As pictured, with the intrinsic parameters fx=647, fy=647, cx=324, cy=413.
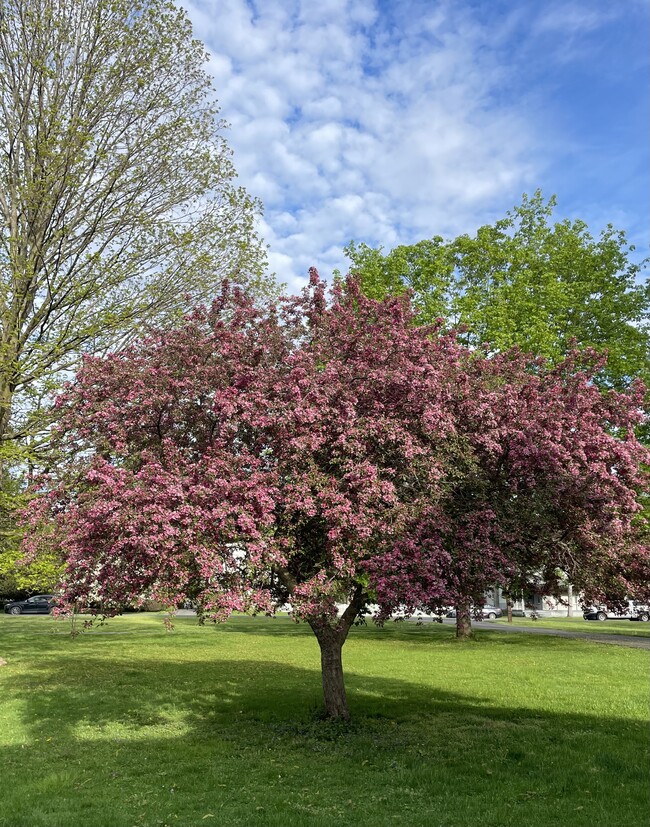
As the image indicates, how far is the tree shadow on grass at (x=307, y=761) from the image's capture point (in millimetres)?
7578

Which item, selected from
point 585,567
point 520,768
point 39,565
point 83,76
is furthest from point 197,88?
point 520,768

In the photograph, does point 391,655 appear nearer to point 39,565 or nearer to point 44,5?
point 39,565

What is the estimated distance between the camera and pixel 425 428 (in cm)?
966

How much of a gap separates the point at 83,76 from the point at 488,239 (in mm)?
18249

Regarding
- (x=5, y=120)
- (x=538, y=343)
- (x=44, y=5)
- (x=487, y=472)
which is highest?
(x=44, y=5)

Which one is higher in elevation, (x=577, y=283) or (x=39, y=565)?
(x=577, y=283)

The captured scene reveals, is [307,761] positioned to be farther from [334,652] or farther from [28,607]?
[28,607]

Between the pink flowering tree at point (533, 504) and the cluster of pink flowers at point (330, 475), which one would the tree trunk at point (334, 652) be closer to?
the cluster of pink flowers at point (330, 475)

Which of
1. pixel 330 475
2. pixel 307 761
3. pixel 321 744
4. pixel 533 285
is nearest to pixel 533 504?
pixel 330 475

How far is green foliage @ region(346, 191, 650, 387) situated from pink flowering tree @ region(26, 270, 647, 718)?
1593 cm

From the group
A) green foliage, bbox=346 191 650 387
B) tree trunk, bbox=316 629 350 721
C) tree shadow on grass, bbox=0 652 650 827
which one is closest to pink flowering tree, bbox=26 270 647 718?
tree trunk, bbox=316 629 350 721

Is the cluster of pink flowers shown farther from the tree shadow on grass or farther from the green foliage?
the green foliage

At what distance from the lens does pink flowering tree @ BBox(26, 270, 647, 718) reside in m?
9.11

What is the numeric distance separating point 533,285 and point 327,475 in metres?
22.0
